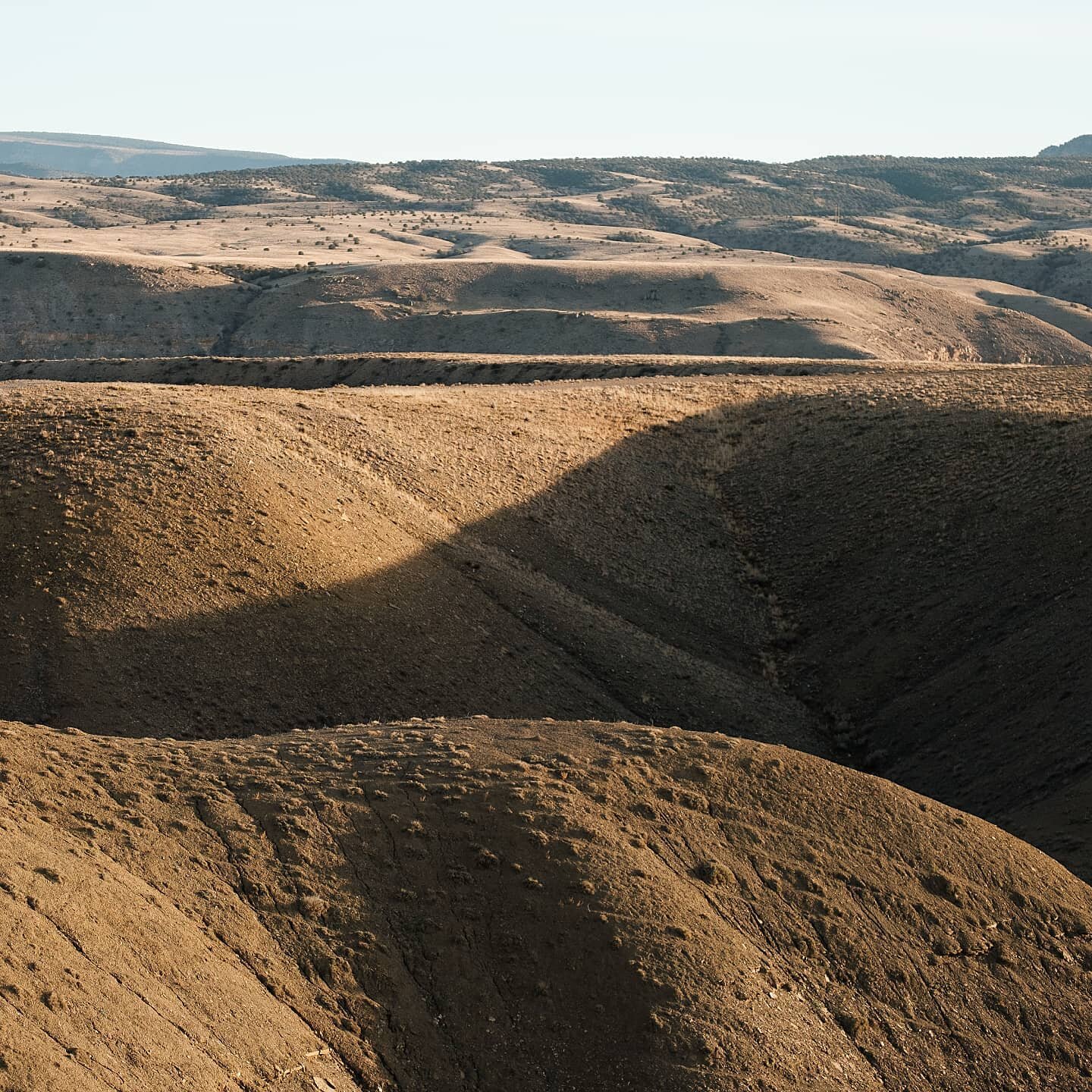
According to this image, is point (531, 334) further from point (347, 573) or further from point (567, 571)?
point (347, 573)

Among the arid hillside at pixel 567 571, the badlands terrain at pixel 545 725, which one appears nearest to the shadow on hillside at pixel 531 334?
the badlands terrain at pixel 545 725

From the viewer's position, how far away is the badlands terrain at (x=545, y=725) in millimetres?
11070

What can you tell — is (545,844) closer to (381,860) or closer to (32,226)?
(381,860)

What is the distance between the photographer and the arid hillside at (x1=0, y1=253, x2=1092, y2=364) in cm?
7306

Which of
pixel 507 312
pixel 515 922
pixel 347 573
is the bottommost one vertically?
A: pixel 347 573

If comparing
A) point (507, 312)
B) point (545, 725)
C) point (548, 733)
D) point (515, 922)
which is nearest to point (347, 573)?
point (545, 725)

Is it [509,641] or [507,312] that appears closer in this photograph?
[509,641]

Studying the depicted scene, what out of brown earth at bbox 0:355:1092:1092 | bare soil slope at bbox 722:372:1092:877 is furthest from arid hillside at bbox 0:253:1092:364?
bare soil slope at bbox 722:372:1092:877

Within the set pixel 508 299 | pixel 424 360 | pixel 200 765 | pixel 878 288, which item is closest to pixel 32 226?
pixel 508 299

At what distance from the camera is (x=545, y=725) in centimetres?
1631

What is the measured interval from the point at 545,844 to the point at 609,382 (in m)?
30.4

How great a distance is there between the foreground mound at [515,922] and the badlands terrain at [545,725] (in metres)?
0.04

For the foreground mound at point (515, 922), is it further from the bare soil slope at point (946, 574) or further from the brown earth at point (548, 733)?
the bare soil slope at point (946, 574)

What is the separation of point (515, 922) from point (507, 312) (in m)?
67.6
